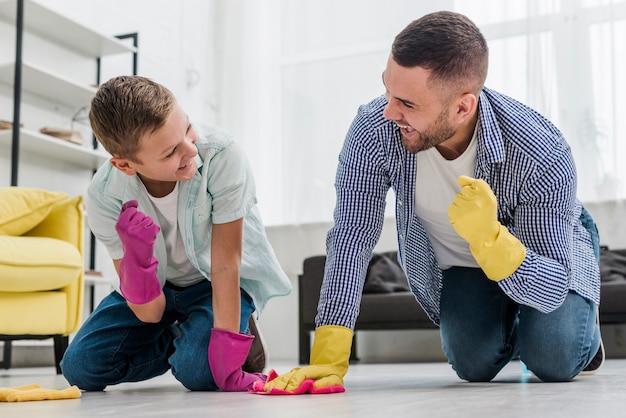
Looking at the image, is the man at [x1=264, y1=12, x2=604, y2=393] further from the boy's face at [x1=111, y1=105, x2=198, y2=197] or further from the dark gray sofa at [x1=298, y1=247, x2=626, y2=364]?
the dark gray sofa at [x1=298, y1=247, x2=626, y2=364]

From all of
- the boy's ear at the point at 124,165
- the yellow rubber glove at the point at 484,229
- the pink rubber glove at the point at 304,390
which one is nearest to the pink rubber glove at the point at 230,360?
the pink rubber glove at the point at 304,390

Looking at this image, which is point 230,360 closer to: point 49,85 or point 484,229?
point 484,229

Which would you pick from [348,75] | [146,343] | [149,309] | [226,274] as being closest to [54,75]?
[348,75]

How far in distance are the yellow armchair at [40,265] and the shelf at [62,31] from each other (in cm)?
114

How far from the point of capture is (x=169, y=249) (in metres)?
1.66

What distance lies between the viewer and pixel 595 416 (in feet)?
3.00

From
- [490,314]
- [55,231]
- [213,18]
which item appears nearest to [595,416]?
[490,314]

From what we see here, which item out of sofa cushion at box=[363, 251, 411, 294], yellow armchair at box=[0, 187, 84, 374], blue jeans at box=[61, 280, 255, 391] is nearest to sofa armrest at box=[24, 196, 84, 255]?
yellow armchair at box=[0, 187, 84, 374]

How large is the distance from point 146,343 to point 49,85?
2253 millimetres

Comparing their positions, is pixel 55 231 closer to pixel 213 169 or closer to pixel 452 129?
pixel 213 169

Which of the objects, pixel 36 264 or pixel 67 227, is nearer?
pixel 36 264

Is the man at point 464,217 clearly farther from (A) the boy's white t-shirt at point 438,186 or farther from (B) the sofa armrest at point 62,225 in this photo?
(B) the sofa armrest at point 62,225

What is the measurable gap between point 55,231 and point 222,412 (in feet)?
6.32

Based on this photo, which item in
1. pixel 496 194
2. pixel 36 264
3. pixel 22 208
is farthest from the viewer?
pixel 22 208
